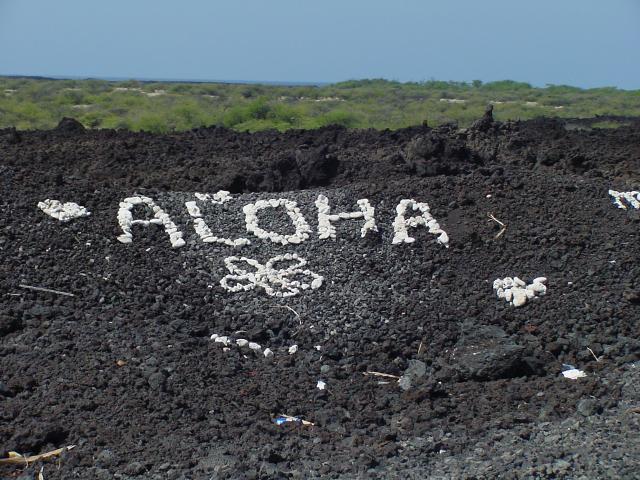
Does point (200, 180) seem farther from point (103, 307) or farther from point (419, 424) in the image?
point (419, 424)

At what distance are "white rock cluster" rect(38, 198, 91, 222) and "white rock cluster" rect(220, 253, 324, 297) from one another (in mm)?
1634

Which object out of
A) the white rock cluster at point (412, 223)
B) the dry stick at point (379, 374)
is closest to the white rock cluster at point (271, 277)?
the white rock cluster at point (412, 223)

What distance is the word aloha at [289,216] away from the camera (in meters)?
9.28

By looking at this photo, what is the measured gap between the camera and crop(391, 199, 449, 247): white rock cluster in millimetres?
9352

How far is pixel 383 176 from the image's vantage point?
11641 mm

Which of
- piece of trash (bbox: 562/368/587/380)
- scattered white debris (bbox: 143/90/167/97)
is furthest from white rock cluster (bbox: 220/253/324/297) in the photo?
scattered white debris (bbox: 143/90/167/97)

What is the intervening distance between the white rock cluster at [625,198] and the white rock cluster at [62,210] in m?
6.06

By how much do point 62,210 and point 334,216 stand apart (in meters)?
2.86

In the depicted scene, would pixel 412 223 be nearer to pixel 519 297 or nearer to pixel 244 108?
pixel 519 297

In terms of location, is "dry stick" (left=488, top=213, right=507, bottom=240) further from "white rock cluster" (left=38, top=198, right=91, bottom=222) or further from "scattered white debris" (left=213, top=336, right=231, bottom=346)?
"white rock cluster" (left=38, top=198, right=91, bottom=222)

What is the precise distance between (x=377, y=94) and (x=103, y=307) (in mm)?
40598

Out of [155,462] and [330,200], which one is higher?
[330,200]

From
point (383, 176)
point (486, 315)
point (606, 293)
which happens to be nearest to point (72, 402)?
point (486, 315)

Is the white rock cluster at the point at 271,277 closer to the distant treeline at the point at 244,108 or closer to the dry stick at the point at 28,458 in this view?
the dry stick at the point at 28,458
